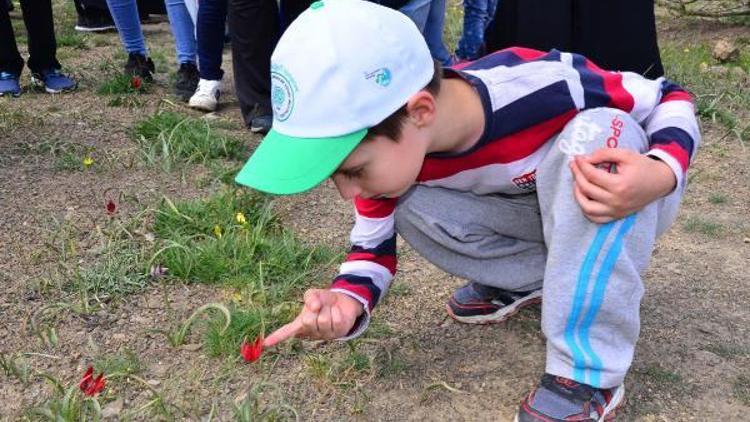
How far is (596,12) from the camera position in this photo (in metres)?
2.84

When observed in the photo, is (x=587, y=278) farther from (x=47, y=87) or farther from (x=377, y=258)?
(x=47, y=87)

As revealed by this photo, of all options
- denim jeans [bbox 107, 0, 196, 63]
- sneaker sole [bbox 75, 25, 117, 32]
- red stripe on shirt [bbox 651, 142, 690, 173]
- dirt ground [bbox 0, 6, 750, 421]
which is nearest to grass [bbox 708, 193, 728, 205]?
dirt ground [bbox 0, 6, 750, 421]

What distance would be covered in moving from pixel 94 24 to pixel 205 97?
2661 mm

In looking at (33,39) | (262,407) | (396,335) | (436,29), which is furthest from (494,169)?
(33,39)

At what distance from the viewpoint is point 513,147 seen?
1.74 meters

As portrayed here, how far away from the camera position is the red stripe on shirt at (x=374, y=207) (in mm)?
1939

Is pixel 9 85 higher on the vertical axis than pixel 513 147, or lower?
lower

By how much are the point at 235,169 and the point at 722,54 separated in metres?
3.28

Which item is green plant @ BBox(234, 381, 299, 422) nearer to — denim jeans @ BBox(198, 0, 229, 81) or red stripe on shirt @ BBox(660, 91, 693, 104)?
red stripe on shirt @ BBox(660, 91, 693, 104)

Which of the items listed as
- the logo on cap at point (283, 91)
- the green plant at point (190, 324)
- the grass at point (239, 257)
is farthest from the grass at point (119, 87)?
the logo on cap at point (283, 91)

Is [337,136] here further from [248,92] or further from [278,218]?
[248,92]

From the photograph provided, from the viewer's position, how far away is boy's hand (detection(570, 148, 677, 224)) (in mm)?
1541

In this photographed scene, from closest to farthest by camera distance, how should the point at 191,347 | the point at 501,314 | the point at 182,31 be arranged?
the point at 191,347 < the point at 501,314 < the point at 182,31

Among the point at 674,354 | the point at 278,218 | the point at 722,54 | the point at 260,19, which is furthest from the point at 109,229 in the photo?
the point at 722,54
